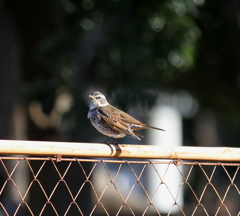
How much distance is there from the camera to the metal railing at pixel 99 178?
8.82ft

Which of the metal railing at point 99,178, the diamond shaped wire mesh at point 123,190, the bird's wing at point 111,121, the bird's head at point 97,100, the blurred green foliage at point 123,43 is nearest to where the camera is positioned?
the metal railing at point 99,178

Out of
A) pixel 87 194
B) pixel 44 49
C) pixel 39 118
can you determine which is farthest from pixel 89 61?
pixel 87 194

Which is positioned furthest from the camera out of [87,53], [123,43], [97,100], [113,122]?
[87,53]

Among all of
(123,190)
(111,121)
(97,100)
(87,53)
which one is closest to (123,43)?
(87,53)

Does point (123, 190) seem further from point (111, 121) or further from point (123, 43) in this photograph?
point (111, 121)

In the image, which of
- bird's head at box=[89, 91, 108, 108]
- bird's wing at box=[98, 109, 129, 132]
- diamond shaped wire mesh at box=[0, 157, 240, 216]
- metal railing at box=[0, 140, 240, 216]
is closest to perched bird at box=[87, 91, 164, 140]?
bird's wing at box=[98, 109, 129, 132]

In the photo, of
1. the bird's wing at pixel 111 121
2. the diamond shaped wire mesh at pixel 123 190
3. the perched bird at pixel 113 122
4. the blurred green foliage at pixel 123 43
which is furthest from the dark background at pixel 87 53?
the bird's wing at pixel 111 121

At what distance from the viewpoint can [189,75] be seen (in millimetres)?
11078

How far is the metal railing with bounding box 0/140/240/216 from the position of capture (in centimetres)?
269

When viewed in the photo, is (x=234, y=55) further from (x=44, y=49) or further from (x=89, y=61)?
(x=44, y=49)

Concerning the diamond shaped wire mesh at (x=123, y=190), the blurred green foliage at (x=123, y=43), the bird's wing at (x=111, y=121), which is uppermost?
the blurred green foliage at (x=123, y=43)

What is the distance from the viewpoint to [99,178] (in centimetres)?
1391

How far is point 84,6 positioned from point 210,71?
4.40 metres

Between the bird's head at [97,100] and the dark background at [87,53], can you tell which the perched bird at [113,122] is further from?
the dark background at [87,53]
